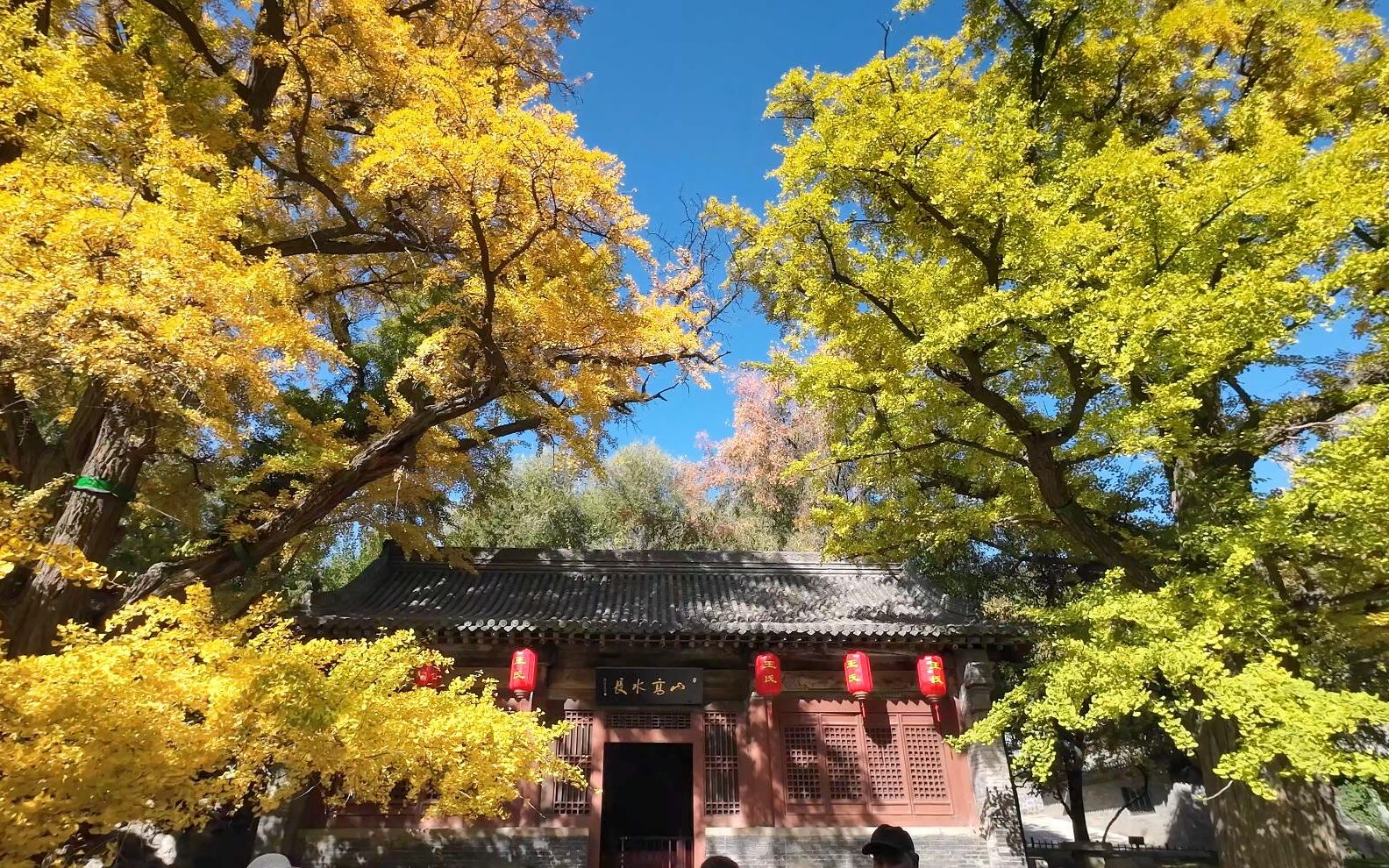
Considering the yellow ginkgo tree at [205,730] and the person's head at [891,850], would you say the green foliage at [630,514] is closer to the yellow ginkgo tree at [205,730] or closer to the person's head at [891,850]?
the yellow ginkgo tree at [205,730]

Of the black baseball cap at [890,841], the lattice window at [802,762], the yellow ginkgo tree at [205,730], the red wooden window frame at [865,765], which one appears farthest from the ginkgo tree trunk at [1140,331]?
the yellow ginkgo tree at [205,730]

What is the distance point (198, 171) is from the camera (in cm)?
643

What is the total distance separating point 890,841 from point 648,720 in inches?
287

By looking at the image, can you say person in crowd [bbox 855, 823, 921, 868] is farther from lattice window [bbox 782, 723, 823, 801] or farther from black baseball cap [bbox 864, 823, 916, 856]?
lattice window [bbox 782, 723, 823, 801]

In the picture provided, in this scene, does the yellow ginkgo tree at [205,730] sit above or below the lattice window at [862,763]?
above

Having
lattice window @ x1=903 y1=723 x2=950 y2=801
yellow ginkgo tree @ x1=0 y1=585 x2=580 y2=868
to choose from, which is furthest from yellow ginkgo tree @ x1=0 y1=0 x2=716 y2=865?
lattice window @ x1=903 y1=723 x2=950 y2=801

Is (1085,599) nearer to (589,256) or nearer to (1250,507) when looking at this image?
(1250,507)

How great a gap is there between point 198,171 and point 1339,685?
13.0 meters

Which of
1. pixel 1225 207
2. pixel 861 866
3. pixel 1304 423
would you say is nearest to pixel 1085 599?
pixel 1304 423

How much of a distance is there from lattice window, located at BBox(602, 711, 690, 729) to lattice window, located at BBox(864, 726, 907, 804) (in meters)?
2.66

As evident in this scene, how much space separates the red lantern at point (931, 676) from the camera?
9.15 meters

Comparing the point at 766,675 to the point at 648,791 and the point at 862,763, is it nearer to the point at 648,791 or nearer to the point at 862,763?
the point at 862,763

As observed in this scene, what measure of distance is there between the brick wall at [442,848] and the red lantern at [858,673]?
4.11 m

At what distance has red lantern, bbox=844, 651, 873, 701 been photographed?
9062 mm
